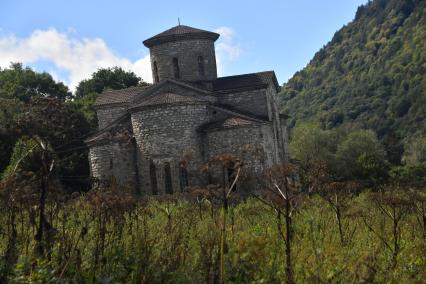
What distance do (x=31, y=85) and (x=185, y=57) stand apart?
21879 millimetres

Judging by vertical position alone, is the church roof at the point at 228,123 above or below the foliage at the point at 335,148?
above

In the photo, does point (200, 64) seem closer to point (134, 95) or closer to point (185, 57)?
point (185, 57)

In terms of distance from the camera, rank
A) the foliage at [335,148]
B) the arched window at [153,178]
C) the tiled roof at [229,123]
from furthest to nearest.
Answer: the foliage at [335,148] → the arched window at [153,178] → the tiled roof at [229,123]

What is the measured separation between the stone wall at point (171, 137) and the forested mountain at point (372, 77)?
199ft

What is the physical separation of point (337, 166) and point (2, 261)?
4239 centimetres

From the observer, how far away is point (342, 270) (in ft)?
24.6

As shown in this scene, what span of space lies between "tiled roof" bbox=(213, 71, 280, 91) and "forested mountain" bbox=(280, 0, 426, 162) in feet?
183

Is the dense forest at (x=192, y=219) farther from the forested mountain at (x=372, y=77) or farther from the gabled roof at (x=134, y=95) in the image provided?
the forested mountain at (x=372, y=77)

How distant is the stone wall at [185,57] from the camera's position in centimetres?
3200

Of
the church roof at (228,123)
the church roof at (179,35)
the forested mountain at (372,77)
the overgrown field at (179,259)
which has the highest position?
the forested mountain at (372,77)

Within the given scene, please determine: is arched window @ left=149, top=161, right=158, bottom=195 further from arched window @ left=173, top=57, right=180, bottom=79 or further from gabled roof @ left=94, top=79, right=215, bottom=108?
arched window @ left=173, top=57, right=180, bottom=79

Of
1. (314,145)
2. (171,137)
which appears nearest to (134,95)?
(171,137)

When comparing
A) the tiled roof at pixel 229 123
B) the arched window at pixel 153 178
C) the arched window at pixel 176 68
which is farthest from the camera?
the arched window at pixel 176 68

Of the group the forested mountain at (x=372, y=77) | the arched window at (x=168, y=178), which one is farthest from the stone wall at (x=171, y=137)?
the forested mountain at (x=372, y=77)
